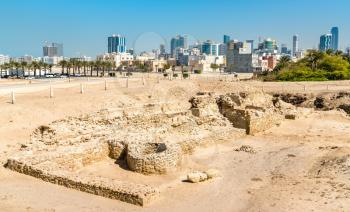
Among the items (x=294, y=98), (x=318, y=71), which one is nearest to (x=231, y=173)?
(x=294, y=98)

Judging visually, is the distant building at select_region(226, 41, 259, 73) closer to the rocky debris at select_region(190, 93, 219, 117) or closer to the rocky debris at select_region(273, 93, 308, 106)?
the rocky debris at select_region(273, 93, 308, 106)

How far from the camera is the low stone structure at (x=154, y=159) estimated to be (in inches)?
650

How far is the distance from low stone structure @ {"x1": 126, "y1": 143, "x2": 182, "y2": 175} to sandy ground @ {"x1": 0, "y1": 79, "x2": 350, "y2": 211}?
460 millimetres

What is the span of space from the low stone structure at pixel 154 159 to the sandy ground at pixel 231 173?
1.51ft

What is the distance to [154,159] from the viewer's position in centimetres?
1650

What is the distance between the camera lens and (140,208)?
12523mm

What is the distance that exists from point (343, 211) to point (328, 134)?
13694 mm

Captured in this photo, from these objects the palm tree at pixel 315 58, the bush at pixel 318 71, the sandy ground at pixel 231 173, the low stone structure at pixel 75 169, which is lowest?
the sandy ground at pixel 231 173

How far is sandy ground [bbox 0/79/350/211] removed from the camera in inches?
516

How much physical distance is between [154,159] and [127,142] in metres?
2.05

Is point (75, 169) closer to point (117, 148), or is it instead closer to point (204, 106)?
point (117, 148)

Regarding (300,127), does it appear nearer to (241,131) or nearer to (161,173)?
(241,131)

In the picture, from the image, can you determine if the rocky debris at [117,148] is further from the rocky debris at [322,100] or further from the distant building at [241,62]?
the distant building at [241,62]

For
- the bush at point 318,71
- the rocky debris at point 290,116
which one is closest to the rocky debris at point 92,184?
the rocky debris at point 290,116
